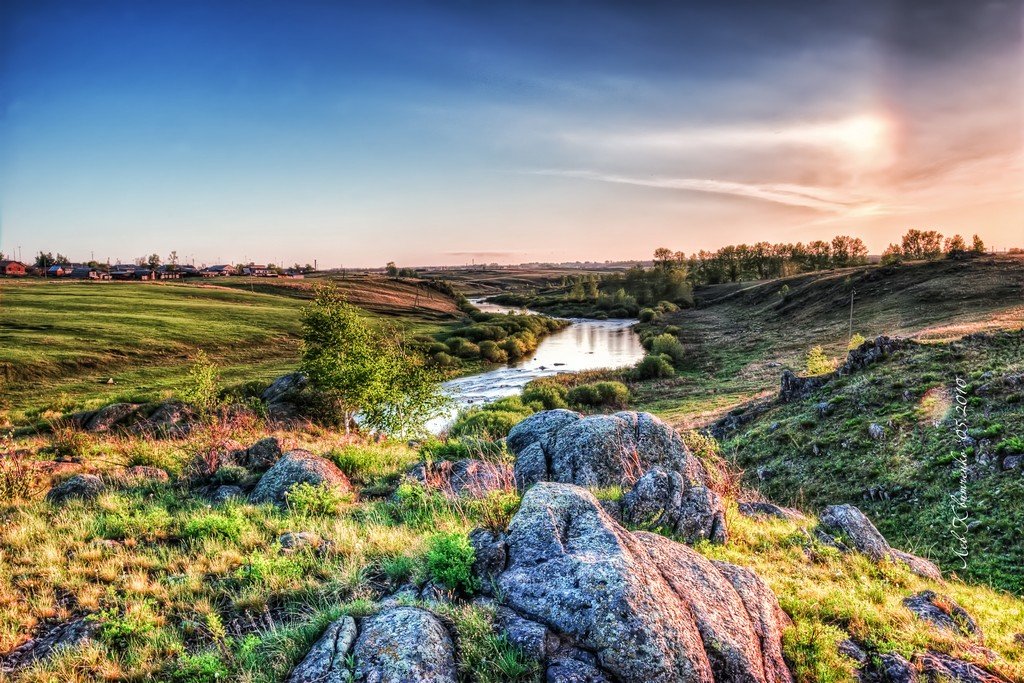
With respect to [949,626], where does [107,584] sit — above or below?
above

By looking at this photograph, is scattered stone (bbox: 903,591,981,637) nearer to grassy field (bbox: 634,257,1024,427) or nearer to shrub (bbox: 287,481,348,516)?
shrub (bbox: 287,481,348,516)

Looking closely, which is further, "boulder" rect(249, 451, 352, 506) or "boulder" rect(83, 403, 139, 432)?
"boulder" rect(83, 403, 139, 432)

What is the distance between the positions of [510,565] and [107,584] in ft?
18.2

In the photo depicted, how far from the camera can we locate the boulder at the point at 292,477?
1014 cm

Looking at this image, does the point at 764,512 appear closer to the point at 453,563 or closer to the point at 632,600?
the point at 632,600

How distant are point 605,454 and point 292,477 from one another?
6.86m

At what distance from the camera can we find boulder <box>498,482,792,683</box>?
446 cm

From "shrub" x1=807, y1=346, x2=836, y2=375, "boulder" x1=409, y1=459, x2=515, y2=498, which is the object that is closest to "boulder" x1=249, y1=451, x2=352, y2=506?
"boulder" x1=409, y1=459, x2=515, y2=498

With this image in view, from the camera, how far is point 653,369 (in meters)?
52.5

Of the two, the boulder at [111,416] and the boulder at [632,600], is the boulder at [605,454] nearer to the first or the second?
the boulder at [632,600]

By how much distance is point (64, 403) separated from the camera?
33.2 meters

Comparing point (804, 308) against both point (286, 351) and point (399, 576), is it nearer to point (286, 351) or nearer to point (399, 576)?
point (286, 351)

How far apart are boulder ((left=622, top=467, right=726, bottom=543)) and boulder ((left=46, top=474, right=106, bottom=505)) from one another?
10651mm

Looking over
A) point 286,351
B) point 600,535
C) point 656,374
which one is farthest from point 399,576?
point 286,351
